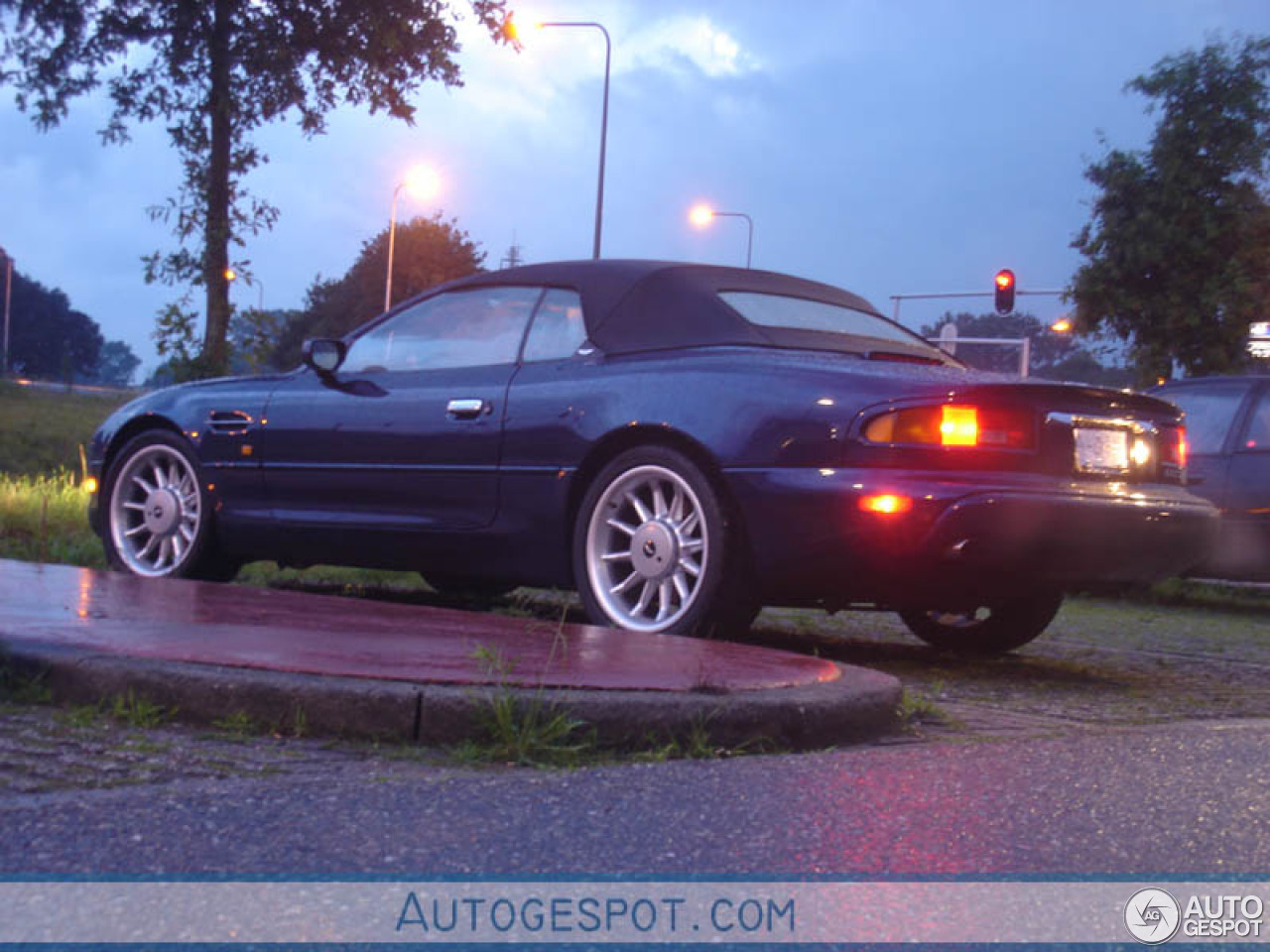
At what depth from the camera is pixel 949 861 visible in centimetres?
294

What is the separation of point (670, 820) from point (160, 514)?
4833 mm

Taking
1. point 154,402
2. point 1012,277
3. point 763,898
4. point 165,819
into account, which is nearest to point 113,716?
point 165,819

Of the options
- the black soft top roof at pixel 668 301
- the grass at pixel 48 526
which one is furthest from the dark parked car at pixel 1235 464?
the grass at pixel 48 526

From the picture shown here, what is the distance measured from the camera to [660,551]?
218 inches

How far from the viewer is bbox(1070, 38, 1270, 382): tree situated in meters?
27.4

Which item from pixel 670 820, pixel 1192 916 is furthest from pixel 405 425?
pixel 1192 916

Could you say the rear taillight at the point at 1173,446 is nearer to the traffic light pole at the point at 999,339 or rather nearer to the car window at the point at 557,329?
the car window at the point at 557,329

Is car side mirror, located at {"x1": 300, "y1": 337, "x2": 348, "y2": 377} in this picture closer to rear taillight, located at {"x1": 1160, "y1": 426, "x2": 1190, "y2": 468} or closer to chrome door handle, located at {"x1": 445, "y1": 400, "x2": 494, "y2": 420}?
chrome door handle, located at {"x1": 445, "y1": 400, "x2": 494, "y2": 420}

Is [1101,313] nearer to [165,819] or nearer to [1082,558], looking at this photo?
[1082,558]

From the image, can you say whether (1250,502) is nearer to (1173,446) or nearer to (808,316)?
(1173,446)

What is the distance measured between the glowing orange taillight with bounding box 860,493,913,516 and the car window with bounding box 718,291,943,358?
1087 millimetres

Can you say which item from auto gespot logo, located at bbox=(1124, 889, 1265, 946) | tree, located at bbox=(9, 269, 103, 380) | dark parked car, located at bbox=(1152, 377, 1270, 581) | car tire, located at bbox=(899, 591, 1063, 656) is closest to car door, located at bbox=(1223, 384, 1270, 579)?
dark parked car, located at bbox=(1152, 377, 1270, 581)

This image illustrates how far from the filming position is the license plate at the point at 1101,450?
5.40m

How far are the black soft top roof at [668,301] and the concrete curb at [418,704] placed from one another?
6.24 ft
